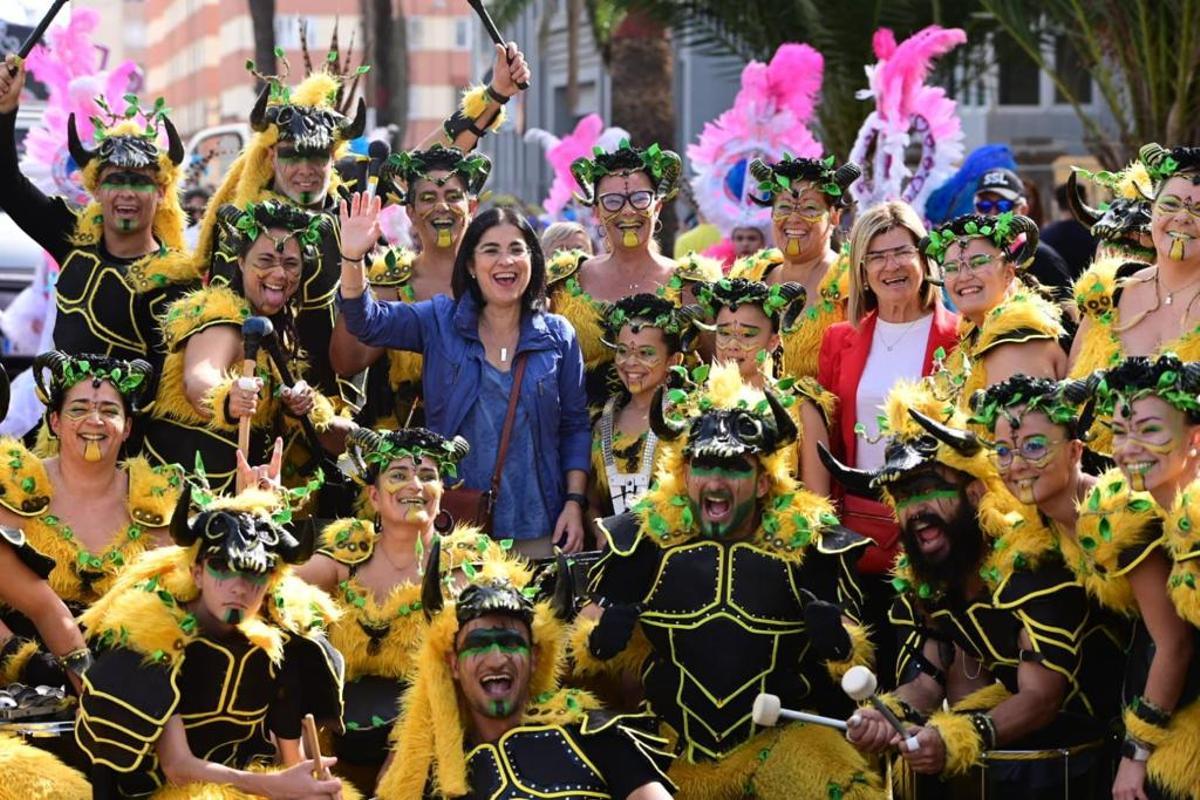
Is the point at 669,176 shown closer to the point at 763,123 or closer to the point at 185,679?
the point at 763,123

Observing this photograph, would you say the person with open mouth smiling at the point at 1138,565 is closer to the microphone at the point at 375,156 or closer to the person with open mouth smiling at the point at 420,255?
the person with open mouth smiling at the point at 420,255

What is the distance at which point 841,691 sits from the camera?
6.10 metres

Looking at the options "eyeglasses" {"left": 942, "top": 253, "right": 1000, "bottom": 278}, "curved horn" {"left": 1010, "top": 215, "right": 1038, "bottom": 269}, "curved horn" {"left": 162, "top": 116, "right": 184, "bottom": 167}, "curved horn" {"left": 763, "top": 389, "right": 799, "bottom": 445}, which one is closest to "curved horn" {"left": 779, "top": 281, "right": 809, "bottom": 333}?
"eyeglasses" {"left": 942, "top": 253, "right": 1000, "bottom": 278}

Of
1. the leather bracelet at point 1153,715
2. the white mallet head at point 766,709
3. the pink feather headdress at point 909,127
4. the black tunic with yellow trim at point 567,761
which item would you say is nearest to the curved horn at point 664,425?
the black tunic with yellow trim at point 567,761

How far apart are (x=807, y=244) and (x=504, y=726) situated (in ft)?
8.37

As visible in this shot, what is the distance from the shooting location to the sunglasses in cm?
877

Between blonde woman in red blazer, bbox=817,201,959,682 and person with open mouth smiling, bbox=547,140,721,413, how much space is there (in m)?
0.72

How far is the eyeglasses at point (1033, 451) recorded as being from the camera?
5.53 meters

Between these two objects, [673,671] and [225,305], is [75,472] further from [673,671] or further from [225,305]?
[673,671]

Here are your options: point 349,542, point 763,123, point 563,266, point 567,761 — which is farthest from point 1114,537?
point 763,123

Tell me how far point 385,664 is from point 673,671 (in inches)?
36.3

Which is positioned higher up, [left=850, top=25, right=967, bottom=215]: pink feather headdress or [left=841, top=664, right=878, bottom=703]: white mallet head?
[left=850, top=25, right=967, bottom=215]: pink feather headdress

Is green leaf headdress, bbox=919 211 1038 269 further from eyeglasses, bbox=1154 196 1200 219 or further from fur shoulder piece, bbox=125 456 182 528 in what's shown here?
fur shoulder piece, bbox=125 456 182 528

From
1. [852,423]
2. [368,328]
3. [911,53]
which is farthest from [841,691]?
[911,53]
